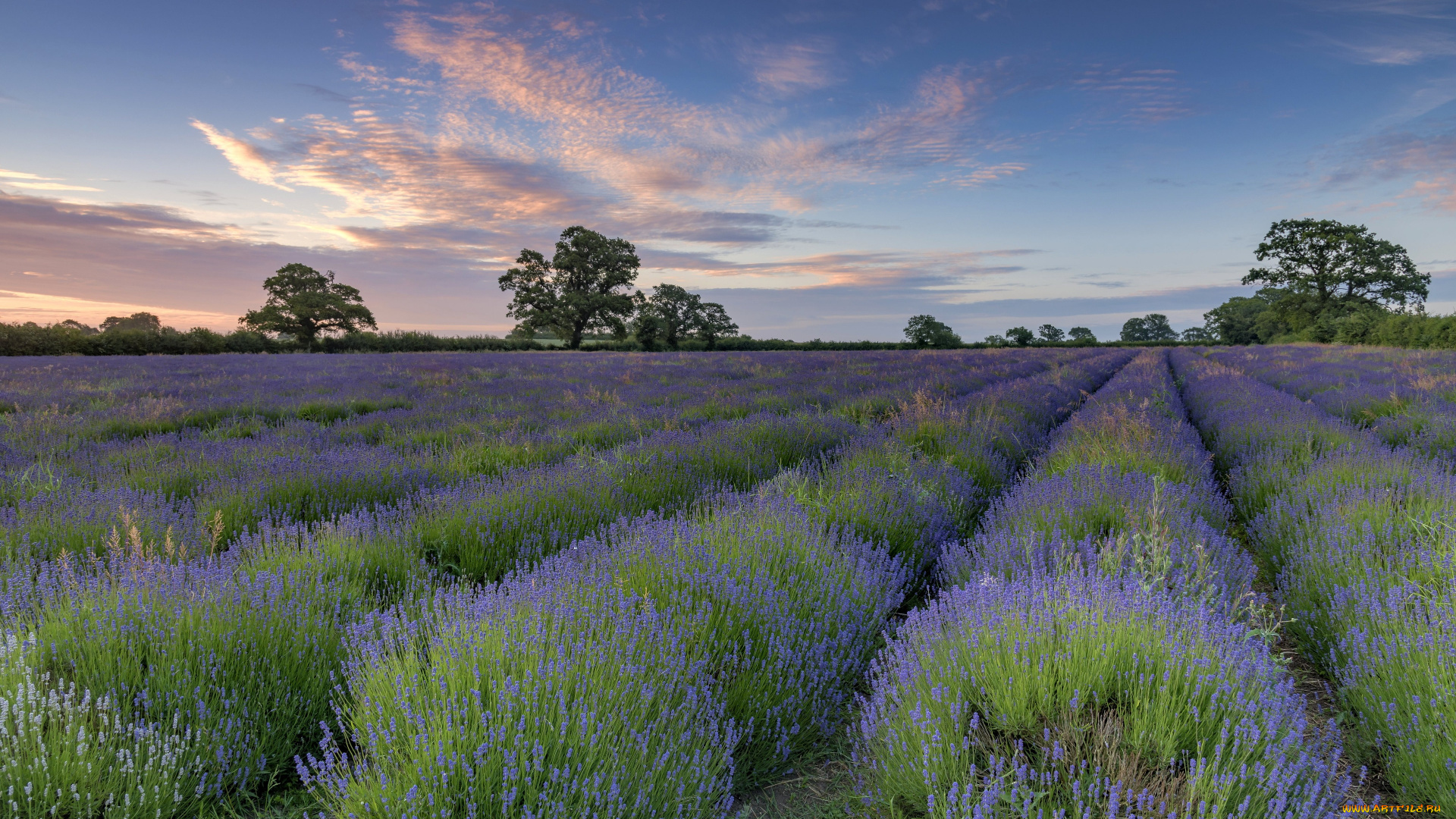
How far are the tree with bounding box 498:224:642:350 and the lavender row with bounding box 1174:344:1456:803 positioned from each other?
4177cm

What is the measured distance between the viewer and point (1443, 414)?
24.1 feet

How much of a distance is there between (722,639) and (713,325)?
5384 centimetres

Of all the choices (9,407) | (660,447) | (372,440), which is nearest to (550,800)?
(660,447)

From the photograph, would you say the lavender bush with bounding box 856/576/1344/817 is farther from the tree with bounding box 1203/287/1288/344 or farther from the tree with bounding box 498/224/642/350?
the tree with bounding box 1203/287/1288/344

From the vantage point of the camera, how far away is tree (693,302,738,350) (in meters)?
53.9

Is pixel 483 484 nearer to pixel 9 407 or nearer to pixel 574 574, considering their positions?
pixel 574 574

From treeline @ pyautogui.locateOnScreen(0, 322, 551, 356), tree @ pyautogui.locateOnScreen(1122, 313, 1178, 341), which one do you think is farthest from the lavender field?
tree @ pyautogui.locateOnScreen(1122, 313, 1178, 341)

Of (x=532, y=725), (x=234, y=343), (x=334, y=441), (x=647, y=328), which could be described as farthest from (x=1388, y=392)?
(x=234, y=343)

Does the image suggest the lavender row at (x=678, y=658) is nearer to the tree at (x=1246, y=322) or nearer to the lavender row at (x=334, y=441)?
the lavender row at (x=334, y=441)

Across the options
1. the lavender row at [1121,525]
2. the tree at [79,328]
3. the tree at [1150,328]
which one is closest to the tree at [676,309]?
the tree at [79,328]

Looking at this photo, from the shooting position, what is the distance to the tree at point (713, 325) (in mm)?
53906

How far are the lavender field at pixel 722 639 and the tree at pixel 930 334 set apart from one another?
64.1 metres

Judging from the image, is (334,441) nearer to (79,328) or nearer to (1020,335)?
(79,328)

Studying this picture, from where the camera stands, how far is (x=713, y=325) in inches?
2196
